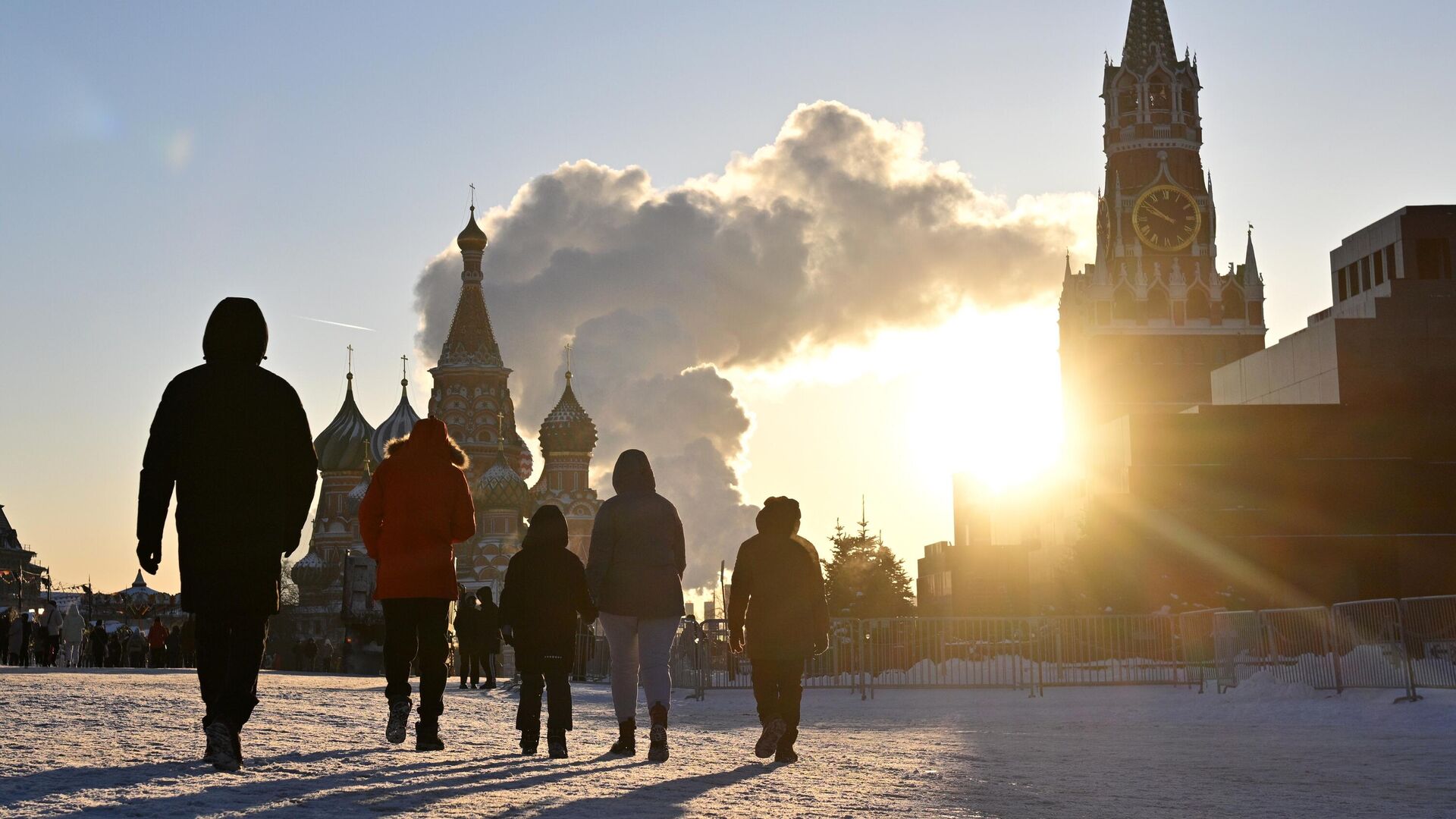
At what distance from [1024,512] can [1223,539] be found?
138ft

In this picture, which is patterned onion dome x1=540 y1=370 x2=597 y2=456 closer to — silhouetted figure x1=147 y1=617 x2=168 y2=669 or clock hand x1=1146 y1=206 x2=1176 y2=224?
clock hand x1=1146 y1=206 x2=1176 y2=224

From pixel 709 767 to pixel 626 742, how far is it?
25.2 inches

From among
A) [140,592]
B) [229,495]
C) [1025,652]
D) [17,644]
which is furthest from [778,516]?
[140,592]

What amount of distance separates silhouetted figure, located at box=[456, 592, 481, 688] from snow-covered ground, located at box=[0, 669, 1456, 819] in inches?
379

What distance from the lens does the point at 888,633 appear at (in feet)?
91.1

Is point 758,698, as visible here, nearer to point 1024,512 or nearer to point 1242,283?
point 1024,512

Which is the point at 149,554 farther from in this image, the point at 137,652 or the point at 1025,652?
the point at 137,652

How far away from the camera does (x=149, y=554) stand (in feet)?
24.5

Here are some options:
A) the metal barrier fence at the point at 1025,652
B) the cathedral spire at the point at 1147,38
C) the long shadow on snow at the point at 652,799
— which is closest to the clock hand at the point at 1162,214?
the cathedral spire at the point at 1147,38

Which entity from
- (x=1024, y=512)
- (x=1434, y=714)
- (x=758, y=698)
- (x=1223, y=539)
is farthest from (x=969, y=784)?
(x=1024, y=512)

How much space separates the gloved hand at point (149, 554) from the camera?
746 centimetres

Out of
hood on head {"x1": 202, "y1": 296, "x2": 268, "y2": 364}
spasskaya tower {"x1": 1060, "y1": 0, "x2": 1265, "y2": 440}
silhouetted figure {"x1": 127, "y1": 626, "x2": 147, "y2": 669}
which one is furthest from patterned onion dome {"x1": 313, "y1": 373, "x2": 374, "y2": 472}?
hood on head {"x1": 202, "y1": 296, "x2": 268, "y2": 364}

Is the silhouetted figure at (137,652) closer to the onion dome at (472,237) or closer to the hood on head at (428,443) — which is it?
the hood on head at (428,443)

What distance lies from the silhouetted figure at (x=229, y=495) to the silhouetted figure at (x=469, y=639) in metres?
18.9
